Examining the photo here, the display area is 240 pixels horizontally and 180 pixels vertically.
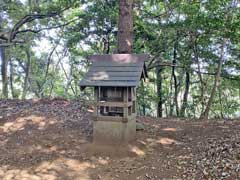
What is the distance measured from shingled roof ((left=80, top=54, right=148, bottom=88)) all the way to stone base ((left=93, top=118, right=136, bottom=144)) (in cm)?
81

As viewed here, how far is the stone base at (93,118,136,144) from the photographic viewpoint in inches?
241

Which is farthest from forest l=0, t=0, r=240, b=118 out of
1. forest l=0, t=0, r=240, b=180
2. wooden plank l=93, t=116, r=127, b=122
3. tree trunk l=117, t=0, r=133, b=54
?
wooden plank l=93, t=116, r=127, b=122

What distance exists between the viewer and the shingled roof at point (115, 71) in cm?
612

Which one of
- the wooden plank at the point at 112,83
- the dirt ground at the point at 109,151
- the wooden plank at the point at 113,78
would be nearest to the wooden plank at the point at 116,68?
the wooden plank at the point at 113,78

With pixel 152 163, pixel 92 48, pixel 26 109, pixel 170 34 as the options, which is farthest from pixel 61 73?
pixel 152 163

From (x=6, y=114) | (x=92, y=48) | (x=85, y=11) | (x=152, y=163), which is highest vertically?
(x=85, y=11)

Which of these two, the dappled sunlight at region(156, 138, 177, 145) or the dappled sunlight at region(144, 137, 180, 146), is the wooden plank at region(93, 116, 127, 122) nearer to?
the dappled sunlight at region(144, 137, 180, 146)

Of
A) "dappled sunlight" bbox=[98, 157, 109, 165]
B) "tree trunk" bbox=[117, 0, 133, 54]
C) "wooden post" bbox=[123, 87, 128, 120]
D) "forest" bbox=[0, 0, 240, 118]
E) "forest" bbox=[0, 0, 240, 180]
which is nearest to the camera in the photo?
"forest" bbox=[0, 0, 240, 180]

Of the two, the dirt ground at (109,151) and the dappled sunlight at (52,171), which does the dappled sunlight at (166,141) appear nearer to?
the dirt ground at (109,151)

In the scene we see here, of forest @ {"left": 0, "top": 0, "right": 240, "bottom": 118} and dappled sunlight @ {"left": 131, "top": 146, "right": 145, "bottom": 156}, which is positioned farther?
forest @ {"left": 0, "top": 0, "right": 240, "bottom": 118}

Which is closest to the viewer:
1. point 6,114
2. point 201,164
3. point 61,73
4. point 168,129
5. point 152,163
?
point 201,164

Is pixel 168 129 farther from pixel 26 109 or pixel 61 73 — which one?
pixel 61 73

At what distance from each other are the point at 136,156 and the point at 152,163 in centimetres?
44

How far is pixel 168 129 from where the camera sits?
7.47 meters
